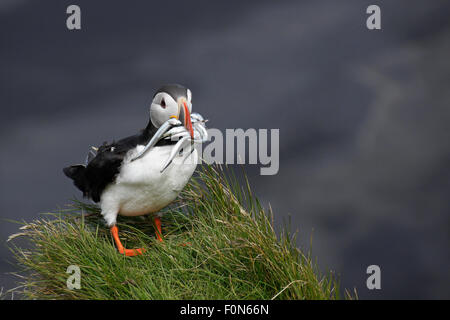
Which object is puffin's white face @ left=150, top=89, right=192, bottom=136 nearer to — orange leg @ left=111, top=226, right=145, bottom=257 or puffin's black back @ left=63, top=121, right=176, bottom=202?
puffin's black back @ left=63, top=121, right=176, bottom=202

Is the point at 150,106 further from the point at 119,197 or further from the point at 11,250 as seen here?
the point at 11,250

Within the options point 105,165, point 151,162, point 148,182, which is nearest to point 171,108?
point 151,162

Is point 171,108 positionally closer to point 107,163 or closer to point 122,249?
point 107,163

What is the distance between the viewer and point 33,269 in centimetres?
373

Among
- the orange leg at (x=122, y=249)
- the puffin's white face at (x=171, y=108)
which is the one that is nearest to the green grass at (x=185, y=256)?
the orange leg at (x=122, y=249)

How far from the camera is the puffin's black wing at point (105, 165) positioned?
3.56 m

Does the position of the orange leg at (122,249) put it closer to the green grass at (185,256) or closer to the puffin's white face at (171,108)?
the green grass at (185,256)

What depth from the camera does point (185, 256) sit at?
346 centimetres

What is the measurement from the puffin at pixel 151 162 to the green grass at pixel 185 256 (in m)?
0.20

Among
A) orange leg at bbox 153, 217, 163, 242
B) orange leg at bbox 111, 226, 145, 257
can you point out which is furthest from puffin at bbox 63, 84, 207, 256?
orange leg at bbox 153, 217, 163, 242

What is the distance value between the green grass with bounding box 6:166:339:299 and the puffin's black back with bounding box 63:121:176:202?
0.89ft

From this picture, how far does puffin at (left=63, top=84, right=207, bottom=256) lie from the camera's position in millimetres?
3398
